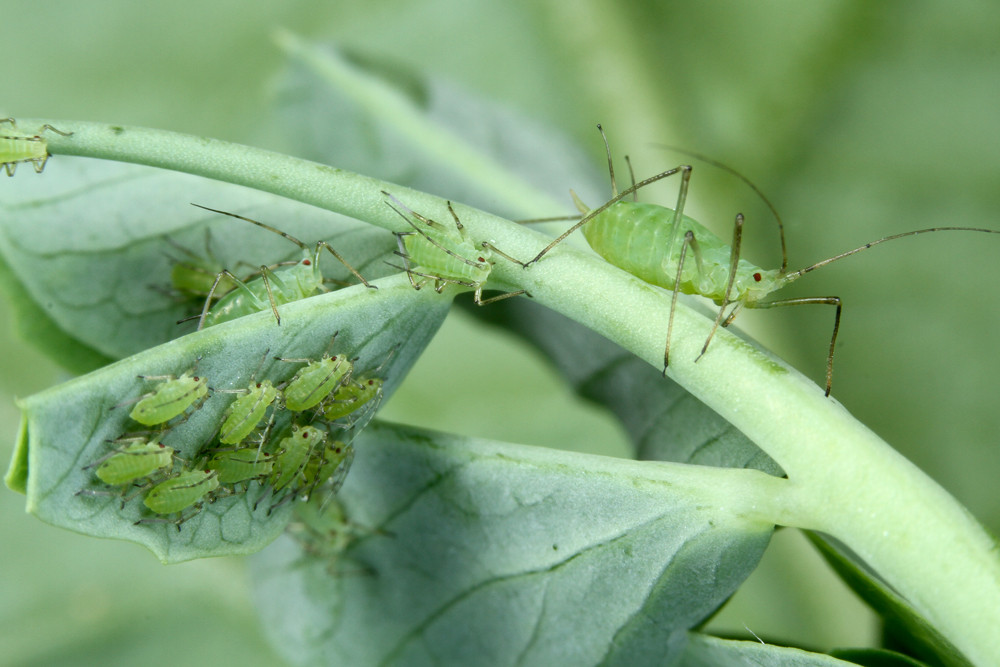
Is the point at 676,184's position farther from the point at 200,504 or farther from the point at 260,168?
the point at 200,504

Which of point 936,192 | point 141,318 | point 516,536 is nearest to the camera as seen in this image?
point 516,536

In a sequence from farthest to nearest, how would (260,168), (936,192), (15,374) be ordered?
(15,374)
(936,192)
(260,168)

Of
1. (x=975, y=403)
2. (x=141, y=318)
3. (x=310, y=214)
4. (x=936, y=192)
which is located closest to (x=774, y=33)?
(x=936, y=192)

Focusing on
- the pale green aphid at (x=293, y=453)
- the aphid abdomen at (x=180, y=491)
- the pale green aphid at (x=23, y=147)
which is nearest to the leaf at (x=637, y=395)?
the pale green aphid at (x=293, y=453)

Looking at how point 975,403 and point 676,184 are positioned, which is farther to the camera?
point 676,184

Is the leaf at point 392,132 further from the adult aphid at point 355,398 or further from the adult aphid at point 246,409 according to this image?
the adult aphid at point 246,409

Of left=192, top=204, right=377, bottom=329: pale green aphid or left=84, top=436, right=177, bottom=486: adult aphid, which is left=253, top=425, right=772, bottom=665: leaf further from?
left=84, top=436, right=177, bottom=486: adult aphid

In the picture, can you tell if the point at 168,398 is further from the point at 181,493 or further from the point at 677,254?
the point at 677,254
